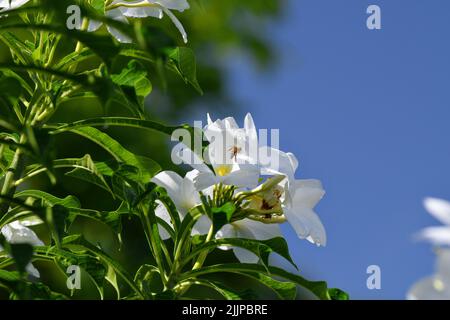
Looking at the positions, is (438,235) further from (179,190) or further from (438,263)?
(179,190)

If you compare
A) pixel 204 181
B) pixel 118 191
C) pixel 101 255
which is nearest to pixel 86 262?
pixel 101 255

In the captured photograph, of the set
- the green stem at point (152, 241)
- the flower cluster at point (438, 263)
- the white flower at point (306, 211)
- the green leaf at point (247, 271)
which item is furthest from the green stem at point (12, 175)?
the flower cluster at point (438, 263)

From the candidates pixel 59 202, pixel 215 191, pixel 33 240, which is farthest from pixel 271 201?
pixel 33 240

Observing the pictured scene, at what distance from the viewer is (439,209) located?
2.49ft

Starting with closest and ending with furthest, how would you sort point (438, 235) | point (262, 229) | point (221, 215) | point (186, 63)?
point (438, 235) < point (221, 215) < point (186, 63) < point (262, 229)

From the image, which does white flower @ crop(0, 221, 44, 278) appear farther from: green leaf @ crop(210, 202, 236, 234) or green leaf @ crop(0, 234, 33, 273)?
green leaf @ crop(0, 234, 33, 273)

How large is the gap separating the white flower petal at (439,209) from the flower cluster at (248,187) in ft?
1.70

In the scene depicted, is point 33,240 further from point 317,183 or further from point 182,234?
point 317,183

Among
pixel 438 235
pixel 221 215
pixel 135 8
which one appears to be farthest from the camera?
pixel 135 8

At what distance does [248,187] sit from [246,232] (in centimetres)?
15

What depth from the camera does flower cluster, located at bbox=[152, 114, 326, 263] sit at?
51.3 inches

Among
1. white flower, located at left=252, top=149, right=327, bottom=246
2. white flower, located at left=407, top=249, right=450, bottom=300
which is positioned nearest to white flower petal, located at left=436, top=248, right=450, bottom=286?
white flower, located at left=407, top=249, right=450, bottom=300
